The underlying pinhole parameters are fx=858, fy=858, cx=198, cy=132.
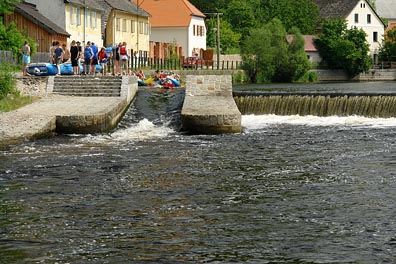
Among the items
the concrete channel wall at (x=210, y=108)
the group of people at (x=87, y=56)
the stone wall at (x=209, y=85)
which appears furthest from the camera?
the group of people at (x=87, y=56)

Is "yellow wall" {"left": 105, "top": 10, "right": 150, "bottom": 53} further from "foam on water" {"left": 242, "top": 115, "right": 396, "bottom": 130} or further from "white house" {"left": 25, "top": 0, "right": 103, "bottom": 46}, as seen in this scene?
"foam on water" {"left": 242, "top": 115, "right": 396, "bottom": 130}

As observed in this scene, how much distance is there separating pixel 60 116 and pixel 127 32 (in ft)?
166

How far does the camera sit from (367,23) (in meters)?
112

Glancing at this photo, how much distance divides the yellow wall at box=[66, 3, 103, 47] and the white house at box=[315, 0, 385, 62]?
49.4 meters

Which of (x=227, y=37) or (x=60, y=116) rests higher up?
(x=227, y=37)

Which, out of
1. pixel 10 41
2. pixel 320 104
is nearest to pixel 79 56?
pixel 10 41

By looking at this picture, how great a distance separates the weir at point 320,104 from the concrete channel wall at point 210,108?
1.62 metres

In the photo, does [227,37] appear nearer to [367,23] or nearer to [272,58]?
[367,23]

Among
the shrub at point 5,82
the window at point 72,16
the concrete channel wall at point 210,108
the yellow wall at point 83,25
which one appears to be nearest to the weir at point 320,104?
the concrete channel wall at point 210,108

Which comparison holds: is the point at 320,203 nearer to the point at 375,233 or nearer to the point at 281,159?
the point at 375,233

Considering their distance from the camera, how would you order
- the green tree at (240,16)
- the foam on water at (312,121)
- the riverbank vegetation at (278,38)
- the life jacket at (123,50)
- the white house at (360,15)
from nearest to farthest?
the foam on water at (312,121) < the life jacket at (123,50) < the riverbank vegetation at (278,38) < the green tree at (240,16) < the white house at (360,15)

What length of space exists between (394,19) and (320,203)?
4742 inches

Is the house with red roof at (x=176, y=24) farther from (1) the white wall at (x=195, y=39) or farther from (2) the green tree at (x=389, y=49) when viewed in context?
(2) the green tree at (x=389, y=49)

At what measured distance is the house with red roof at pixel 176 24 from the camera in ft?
303
